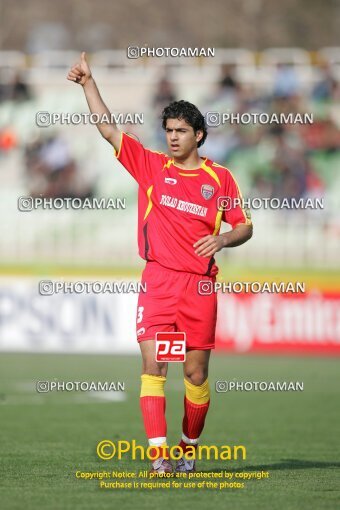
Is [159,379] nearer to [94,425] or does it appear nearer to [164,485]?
[164,485]

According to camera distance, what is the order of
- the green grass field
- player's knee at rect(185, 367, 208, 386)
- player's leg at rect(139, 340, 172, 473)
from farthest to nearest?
1. player's knee at rect(185, 367, 208, 386)
2. player's leg at rect(139, 340, 172, 473)
3. the green grass field

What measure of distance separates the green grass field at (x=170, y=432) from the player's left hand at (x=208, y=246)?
161cm

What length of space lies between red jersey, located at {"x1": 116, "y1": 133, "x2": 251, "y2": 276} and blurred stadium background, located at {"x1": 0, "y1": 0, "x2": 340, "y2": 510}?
6.88 ft

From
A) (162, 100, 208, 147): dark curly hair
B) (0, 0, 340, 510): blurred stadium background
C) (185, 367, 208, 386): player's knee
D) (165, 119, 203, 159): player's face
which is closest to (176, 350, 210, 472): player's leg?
(185, 367, 208, 386): player's knee

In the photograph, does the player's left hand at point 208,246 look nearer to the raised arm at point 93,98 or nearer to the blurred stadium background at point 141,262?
the raised arm at point 93,98

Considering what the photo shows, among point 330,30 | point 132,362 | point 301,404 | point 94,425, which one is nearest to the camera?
point 94,425

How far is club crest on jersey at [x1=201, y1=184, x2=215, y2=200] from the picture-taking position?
352 inches

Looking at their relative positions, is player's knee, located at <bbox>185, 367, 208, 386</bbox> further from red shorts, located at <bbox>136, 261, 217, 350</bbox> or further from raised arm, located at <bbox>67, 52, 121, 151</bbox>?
raised arm, located at <bbox>67, 52, 121, 151</bbox>

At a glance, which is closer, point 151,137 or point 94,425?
point 94,425

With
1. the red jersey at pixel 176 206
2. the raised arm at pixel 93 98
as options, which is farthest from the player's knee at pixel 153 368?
the raised arm at pixel 93 98

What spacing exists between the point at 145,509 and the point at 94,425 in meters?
5.73

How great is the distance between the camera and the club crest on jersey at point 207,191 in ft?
29.3

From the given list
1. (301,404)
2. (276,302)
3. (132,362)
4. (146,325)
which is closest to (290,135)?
(276,302)

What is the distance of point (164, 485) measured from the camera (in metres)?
8.37
